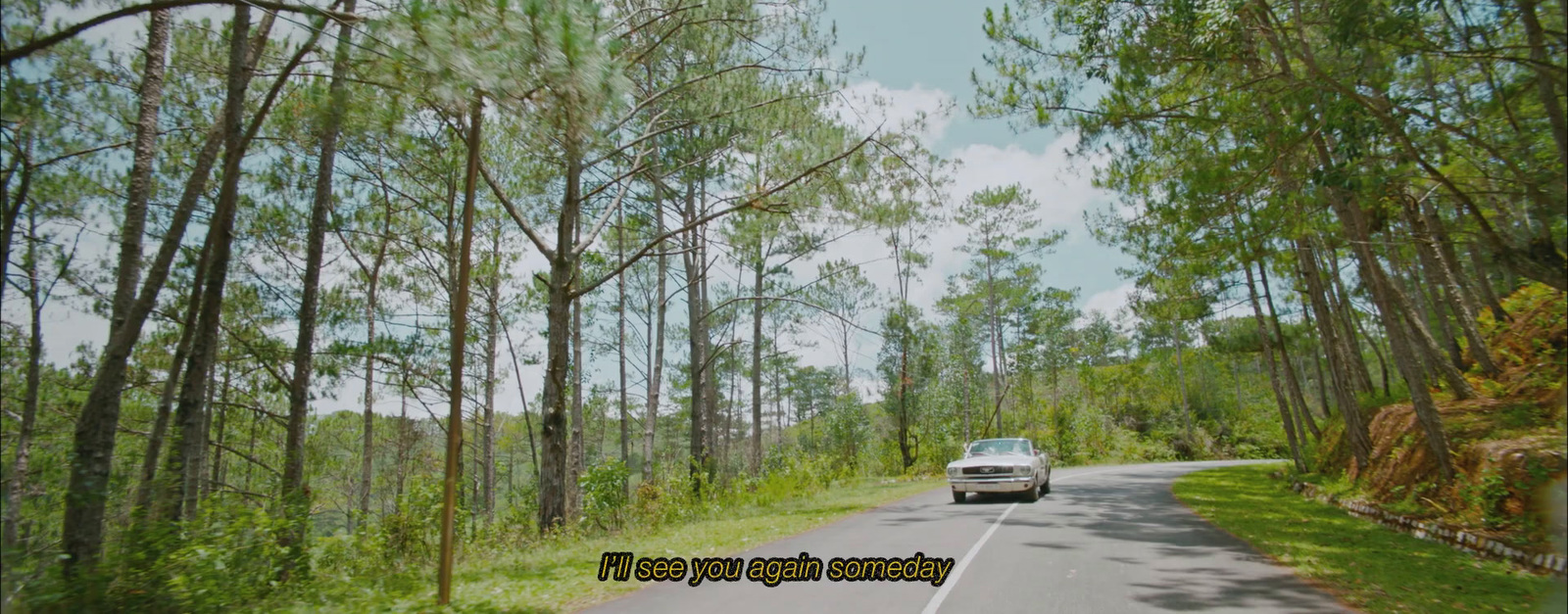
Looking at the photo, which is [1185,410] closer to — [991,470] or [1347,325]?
[1347,325]

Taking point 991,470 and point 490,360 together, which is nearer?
point 991,470

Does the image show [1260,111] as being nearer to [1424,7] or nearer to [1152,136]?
[1152,136]

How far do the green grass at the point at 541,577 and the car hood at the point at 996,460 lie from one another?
3555mm

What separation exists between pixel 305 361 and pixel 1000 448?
43.2 feet

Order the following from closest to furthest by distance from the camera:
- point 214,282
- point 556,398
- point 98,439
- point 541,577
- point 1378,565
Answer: point 98,439 < point 1378,565 < point 541,577 < point 214,282 < point 556,398

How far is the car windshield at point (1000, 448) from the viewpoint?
53.2ft

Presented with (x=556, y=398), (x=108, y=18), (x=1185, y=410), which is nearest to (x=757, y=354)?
(x=556, y=398)

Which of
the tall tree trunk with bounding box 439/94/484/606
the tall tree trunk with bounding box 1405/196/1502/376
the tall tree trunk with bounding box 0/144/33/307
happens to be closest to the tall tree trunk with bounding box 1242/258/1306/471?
the tall tree trunk with bounding box 1405/196/1502/376

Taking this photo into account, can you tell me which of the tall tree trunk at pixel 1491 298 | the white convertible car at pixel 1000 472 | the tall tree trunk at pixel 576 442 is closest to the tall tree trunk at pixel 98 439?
the tall tree trunk at pixel 576 442

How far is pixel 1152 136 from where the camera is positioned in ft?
36.3

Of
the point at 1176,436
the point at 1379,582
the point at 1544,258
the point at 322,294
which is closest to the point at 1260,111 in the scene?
the point at 1544,258

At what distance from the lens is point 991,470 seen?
605 inches

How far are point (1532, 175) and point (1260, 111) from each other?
339 centimetres

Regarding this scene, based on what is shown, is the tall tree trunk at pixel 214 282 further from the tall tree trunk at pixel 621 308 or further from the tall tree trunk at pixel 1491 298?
the tall tree trunk at pixel 1491 298
